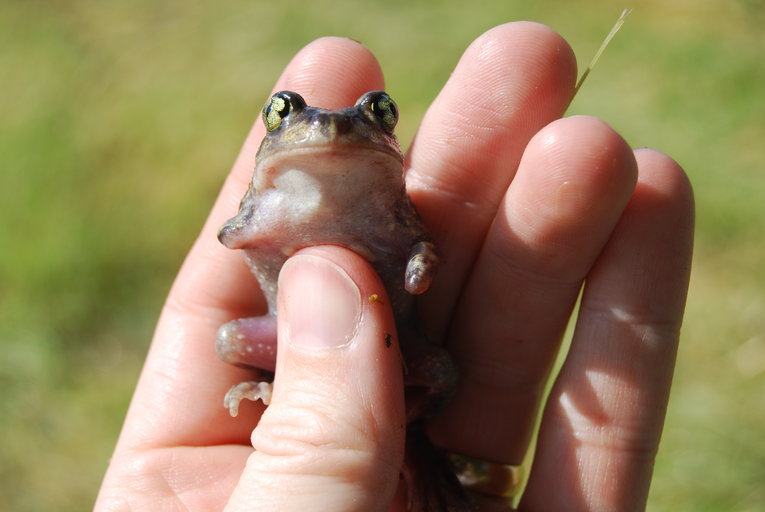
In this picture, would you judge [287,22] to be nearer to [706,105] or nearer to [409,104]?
[409,104]

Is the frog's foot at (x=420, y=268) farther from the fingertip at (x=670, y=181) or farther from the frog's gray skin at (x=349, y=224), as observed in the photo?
the fingertip at (x=670, y=181)

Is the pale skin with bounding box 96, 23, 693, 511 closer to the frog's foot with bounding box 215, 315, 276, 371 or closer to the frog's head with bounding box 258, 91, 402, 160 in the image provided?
the frog's foot with bounding box 215, 315, 276, 371

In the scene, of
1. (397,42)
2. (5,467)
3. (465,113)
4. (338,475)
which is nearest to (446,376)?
(338,475)

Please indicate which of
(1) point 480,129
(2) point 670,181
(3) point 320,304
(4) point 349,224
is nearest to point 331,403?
(3) point 320,304

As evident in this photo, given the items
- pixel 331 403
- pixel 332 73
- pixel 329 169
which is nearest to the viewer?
pixel 331 403

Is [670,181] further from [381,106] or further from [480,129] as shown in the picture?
[381,106]

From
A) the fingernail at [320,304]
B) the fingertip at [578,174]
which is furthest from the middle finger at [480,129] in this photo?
the fingernail at [320,304]
